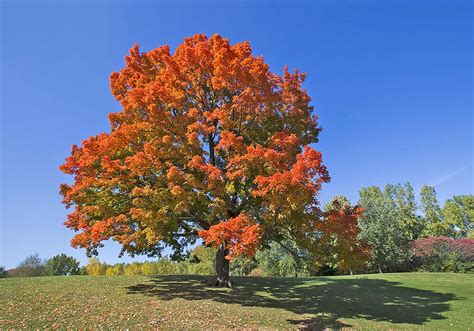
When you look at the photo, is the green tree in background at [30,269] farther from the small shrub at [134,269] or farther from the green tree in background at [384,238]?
the green tree in background at [384,238]

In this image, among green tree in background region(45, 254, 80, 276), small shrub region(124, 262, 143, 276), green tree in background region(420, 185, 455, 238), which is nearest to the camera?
green tree in background region(45, 254, 80, 276)

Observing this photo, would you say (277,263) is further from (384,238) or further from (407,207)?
(407,207)

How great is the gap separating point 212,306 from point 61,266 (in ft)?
175

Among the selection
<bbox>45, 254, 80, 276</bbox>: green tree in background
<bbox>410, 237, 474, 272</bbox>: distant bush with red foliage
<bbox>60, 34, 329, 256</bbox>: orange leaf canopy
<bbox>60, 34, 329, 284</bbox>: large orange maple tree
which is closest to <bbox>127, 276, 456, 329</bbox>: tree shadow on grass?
<bbox>60, 34, 329, 284</bbox>: large orange maple tree

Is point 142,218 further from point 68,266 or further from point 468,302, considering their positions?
point 68,266

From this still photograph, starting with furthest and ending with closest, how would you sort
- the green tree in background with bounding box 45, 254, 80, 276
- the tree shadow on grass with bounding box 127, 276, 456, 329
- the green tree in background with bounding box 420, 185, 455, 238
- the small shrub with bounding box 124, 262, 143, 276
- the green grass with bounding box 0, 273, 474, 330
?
the green tree in background with bounding box 420, 185, 455, 238, the small shrub with bounding box 124, 262, 143, 276, the green tree in background with bounding box 45, 254, 80, 276, the tree shadow on grass with bounding box 127, 276, 456, 329, the green grass with bounding box 0, 273, 474, 330

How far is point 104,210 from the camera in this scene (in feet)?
54.6

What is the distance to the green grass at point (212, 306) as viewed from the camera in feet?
39.6

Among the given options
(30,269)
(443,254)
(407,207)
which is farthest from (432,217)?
Result: (30,269)

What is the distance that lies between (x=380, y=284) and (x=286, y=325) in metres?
18.9

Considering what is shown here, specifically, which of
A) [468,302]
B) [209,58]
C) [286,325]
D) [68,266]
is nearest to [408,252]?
[468,302]

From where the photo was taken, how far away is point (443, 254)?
4194cm

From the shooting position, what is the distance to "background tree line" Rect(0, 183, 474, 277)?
15758 millimetres

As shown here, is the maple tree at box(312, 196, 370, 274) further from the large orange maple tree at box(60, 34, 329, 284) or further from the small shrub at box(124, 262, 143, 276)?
the small shrub at box(124, 262, 143, 276)
